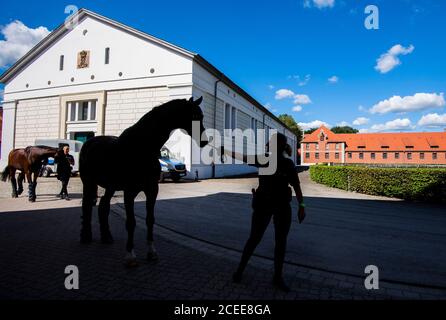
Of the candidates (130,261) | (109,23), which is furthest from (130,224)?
(109,23)

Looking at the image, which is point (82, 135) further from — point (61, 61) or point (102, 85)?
point (61, 61)

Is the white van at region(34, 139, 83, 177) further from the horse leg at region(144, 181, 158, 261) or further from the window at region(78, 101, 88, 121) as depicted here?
the horse leg at region(144, 181, 158, 261)

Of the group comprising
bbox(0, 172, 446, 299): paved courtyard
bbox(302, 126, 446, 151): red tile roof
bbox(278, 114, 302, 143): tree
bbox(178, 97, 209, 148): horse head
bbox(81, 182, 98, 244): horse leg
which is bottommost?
bbox(0, 172, 446, 299): paved courtyard

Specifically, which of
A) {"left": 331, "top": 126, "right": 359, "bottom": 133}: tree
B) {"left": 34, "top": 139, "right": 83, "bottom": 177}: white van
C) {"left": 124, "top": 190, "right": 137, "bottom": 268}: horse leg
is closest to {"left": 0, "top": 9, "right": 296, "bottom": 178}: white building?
{"left": 34, "top": 139, "right": 83, "bottom": 177}: white van

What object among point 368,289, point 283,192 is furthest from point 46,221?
point 368,289

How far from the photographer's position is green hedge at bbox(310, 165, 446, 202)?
11.4 metres

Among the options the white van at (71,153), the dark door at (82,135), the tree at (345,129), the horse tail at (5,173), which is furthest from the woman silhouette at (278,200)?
the tree at (345,129)

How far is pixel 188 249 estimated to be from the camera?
4.88 metres

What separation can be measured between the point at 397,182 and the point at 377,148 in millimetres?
60996

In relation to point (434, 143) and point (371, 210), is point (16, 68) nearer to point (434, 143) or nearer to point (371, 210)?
point (371, 210)

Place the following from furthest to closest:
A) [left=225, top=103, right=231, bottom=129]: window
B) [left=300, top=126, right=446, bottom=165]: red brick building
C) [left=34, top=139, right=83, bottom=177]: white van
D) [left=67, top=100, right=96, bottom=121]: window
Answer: [left=300, top=126, right=446, bottom=165]: red brick building, [left=225, top=103, right=231, bottom=129]: window, [left=67, top=100, right=96, bottom=121]: window, [left=34, top=139, right=83, bottom=177]: white van

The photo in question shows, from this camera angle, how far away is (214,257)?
4.50 meters

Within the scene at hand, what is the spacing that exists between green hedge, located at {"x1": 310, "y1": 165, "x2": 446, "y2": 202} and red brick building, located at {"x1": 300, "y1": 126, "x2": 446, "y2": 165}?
56.1 metres
